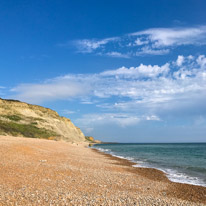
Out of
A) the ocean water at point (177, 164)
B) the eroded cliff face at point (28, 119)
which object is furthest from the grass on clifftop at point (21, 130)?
the ocean water at point (177, 164)

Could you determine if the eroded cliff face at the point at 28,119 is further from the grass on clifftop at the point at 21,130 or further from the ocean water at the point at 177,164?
the ocean water at the point at 177,164

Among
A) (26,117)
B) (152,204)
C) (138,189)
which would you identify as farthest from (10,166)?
(26,117)

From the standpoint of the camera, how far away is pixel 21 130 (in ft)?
243

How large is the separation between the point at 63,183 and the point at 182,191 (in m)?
8.69

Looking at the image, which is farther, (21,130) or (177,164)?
(21,130)

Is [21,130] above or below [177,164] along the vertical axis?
above

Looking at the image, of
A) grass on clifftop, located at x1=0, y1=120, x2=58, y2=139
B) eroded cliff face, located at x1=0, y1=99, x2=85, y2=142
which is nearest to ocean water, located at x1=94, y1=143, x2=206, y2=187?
grass on clifftop, located at x1=0, y1=120, x2=58, y2=139

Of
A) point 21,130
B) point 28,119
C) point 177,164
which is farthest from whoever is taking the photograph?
point 28,119

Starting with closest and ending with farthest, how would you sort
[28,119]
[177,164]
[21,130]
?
[177,164], [21,130], [28,119]

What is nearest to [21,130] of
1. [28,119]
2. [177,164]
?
[28,119]

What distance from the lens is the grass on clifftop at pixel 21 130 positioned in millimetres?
64625

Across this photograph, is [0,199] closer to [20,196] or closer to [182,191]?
[20,196]

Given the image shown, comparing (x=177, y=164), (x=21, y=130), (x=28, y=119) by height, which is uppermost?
(x=28, y=119)

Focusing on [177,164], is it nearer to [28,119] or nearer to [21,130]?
[21,130]
